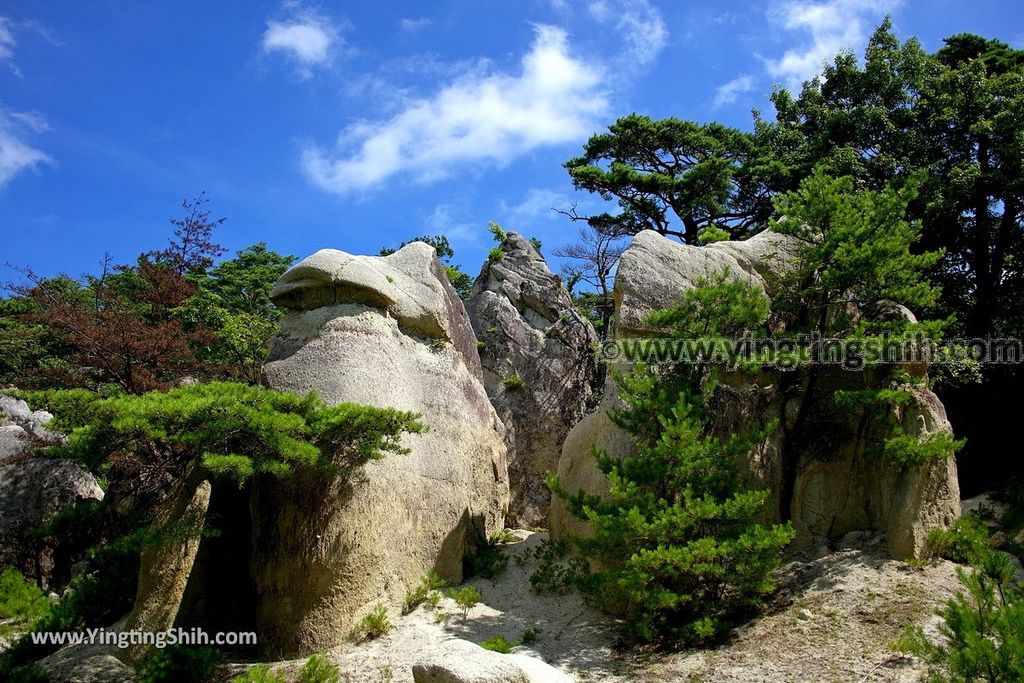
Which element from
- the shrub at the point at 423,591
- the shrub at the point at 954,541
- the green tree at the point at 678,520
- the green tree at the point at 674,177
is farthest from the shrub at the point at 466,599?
the green tree at the point at 674,177

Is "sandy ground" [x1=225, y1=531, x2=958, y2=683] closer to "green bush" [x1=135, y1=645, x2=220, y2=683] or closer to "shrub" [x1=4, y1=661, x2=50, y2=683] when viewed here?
"green bush" [x1=135, y1=645, x2=220, y2=683]

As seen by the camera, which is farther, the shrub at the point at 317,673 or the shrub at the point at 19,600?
the shrub at the point at 19,600

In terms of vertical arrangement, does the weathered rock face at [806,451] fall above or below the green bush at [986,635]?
above

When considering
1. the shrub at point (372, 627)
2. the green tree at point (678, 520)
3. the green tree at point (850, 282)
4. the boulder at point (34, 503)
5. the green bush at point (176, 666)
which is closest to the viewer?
the green bush at point (176, 666)

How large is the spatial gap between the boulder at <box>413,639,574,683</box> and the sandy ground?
1123 millimetres

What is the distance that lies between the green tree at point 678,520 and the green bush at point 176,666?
13.5ft

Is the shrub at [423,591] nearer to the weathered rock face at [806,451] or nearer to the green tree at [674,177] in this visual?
the weathered rock face at [806,451]

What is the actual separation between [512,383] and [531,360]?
84 centimetres

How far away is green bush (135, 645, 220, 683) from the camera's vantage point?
7605mm

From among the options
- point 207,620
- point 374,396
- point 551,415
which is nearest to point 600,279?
point 551,415

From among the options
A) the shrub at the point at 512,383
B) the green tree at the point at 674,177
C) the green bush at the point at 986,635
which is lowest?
the green bush at the point at 986,635

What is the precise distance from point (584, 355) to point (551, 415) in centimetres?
216

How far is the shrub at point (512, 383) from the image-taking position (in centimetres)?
1980

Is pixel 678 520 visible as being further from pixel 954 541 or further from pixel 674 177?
pixel 674 177
